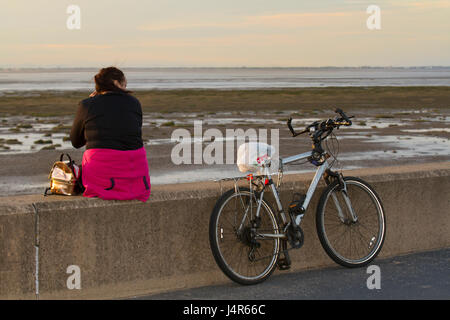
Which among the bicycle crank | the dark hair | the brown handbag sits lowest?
the bicycle crank

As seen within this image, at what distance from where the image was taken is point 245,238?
231 inches

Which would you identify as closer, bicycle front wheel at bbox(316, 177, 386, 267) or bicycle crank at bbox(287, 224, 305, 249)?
bicycle crank at bbox(287, 224, 305, 249)

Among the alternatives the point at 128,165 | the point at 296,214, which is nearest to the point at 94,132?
the point at 128,165

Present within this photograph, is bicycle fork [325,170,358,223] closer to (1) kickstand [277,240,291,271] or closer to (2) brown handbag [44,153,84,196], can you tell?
(1) kickstand [277,240,291,271]

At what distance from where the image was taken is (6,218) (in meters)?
5.09

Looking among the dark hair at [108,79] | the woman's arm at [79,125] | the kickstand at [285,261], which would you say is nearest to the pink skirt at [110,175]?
the woman's arm at [79,125]

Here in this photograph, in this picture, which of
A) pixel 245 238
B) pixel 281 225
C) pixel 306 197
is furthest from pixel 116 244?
pixel 306 197

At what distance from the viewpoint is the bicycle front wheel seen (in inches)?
253

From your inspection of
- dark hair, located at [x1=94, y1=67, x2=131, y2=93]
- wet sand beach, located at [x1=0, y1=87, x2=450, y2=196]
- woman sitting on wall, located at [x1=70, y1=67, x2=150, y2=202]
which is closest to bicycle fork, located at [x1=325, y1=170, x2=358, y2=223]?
woman sitting on wall, located at [x1=70, y1=67, x2=150, y2=202]

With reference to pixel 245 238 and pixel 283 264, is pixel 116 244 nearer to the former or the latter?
pixel 245 238

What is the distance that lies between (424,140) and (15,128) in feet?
52.2

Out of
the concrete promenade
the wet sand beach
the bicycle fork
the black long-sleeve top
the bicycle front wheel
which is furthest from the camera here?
the wet sand beach

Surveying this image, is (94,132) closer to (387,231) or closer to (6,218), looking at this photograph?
(6,218)

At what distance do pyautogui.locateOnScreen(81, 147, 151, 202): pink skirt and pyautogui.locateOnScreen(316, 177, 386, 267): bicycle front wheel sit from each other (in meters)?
1.87
